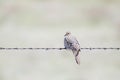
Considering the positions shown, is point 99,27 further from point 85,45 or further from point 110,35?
point 85,45

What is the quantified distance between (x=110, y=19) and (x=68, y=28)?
1.92 m

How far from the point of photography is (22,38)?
21625 millimetres

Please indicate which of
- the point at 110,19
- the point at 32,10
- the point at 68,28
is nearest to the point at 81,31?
the point at 68,28

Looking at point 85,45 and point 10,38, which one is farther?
point 10,38

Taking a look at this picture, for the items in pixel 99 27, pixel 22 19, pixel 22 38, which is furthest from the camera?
pixel 22 19

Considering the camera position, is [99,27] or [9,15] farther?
[9,15]

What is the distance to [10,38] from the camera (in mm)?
21797

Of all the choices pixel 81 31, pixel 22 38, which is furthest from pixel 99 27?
pixel 22 38
